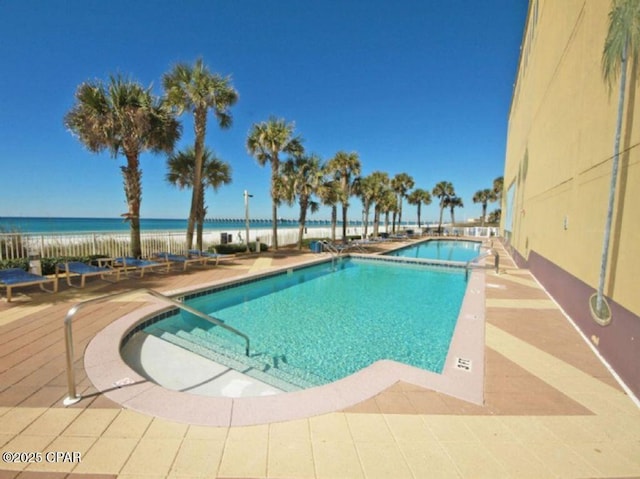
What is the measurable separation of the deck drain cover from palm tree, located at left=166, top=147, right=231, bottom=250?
12.2m

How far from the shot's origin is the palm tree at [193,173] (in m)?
13.4

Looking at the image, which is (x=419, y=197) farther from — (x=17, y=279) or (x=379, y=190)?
(x=17, y=279)

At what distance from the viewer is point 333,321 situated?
6574mm

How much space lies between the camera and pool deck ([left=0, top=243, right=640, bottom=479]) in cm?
197

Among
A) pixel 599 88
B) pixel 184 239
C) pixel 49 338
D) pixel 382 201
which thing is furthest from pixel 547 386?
pixel 382 201

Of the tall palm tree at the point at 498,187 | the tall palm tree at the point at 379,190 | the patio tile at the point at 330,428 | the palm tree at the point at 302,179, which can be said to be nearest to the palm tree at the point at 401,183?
the tall palm tree at the point at 379,190

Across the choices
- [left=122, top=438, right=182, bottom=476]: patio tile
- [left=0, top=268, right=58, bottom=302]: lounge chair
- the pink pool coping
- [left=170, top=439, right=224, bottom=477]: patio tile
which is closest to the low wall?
the pink pool coping

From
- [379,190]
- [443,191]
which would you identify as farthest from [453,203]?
[379,190]

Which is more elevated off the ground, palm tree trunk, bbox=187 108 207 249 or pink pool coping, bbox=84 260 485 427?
palm tree trunk, bbox=187 108 207 249

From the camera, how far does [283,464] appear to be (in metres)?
2.00

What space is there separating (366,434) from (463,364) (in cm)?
195

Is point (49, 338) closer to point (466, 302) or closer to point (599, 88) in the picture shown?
point (466, 302)

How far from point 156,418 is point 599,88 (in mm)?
7705

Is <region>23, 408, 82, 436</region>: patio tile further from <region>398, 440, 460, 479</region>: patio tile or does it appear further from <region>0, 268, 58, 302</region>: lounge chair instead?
<region>0, 268, 58, 302</region>: lounge chair
